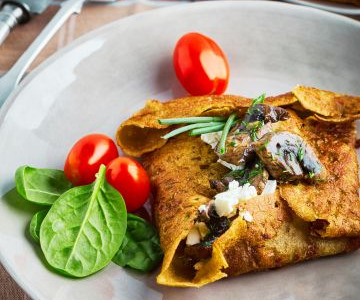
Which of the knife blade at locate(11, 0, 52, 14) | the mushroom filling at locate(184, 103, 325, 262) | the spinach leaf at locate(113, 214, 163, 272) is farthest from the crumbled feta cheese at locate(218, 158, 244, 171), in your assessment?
the knife blade at locate(11, 0, 52, 14)

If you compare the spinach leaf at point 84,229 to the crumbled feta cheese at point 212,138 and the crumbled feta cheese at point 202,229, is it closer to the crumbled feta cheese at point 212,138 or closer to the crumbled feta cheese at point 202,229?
the crumbled feta cheese at point 202,229

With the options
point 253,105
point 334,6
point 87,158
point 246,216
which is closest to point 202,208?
point 246,216

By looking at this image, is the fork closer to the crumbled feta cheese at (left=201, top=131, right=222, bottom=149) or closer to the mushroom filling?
the crumbled feta cheese at (left=201, top=131, right=222, bottom=149)

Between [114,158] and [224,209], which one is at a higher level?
[224,209]

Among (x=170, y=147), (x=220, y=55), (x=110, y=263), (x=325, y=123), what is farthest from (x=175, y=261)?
(x=220, y=55)

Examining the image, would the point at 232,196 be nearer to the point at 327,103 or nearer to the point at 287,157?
the point at 287,157

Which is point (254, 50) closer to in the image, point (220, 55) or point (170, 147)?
point (220, 55)
